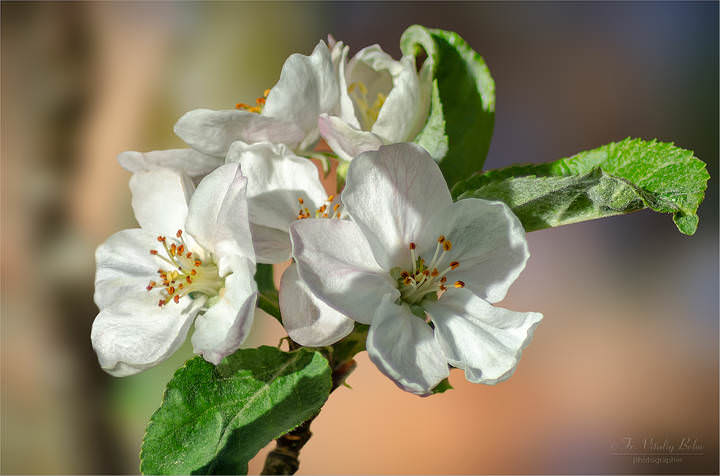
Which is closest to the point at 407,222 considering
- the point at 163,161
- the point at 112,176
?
the point at 163,161

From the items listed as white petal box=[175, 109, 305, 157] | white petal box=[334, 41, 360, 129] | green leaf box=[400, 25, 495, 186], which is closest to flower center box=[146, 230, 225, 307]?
white petal box=[175, 109, 305, 157]

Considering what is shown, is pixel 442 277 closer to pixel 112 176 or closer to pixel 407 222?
pixel 407 222

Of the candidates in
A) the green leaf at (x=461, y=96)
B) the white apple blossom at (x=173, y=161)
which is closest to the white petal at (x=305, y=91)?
the white apple blossom at (x=173, y=161)

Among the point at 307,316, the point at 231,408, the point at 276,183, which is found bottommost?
the point at 231,408

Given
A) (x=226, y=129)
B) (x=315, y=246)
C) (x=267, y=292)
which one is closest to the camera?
(x=315, y=246)

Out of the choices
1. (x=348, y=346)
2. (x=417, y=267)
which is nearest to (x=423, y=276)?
(x=417, y=267)

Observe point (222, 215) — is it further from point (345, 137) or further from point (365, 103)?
point (365, 103)

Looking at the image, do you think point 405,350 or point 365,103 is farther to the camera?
point 365,103
